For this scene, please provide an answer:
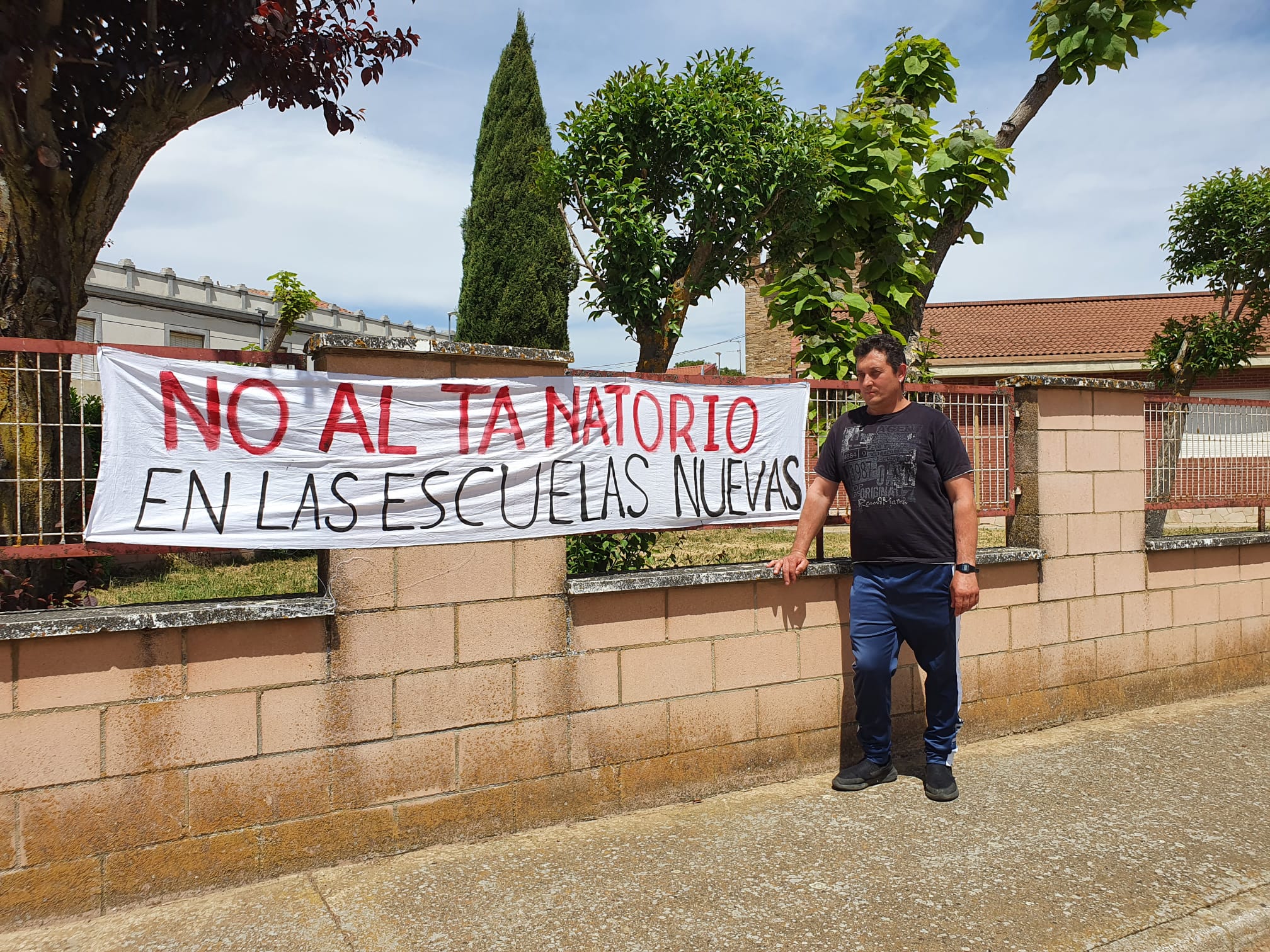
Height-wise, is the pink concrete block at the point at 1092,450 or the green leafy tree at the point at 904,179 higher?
the green leafy tree at the point at 904,179

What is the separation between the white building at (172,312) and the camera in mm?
24406

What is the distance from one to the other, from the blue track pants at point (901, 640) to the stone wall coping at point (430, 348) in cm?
172

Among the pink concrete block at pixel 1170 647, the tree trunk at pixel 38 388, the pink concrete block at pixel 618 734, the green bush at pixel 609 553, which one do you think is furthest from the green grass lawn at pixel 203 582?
the pink concrete block at pixel 1170 647

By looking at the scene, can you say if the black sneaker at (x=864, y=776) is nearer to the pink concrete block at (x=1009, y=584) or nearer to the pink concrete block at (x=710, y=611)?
the pink concrete block at (x=710, y=611)

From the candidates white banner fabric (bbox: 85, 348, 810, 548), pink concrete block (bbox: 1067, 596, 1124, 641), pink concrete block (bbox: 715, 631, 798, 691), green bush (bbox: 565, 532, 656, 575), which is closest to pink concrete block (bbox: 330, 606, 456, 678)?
white banner fabric (bbox: 85, 348, 810, 548)

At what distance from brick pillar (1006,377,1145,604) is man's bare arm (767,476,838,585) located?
4.82 ft

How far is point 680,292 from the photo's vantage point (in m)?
6.08

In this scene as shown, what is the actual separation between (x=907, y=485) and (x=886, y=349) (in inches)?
24.3

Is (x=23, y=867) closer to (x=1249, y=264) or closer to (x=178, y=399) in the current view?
(x=178, y=399)

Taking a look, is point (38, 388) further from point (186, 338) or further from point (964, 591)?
point (186, 338)

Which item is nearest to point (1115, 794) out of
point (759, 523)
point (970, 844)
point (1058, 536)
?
point (970, 844)

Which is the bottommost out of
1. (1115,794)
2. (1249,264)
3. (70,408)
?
(1115,794)

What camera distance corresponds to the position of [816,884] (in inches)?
129

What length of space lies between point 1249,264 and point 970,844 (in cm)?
1195
